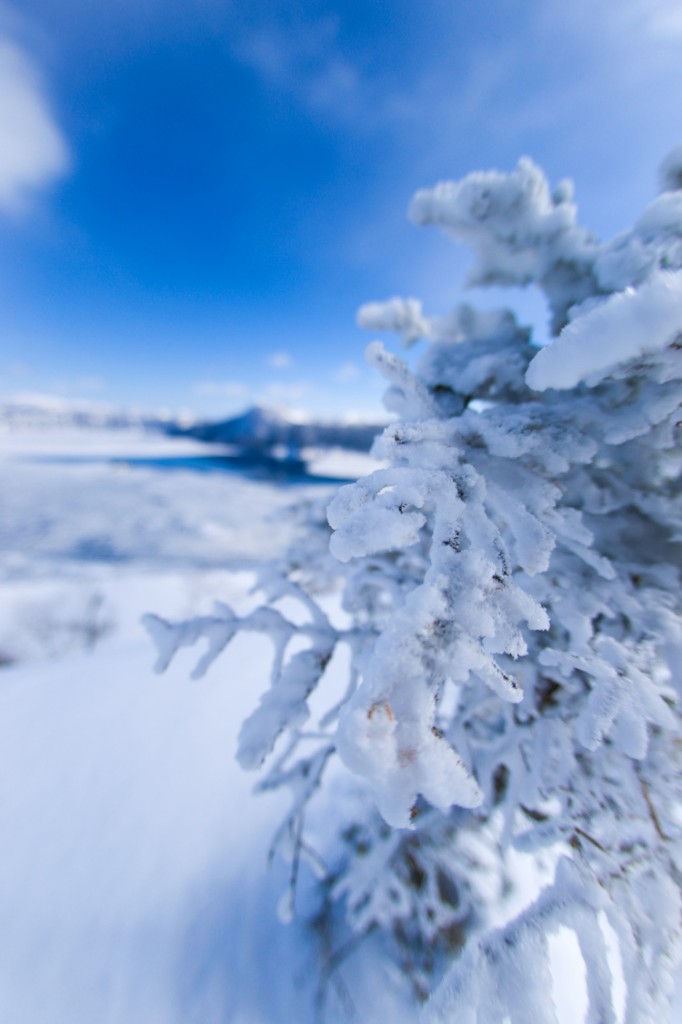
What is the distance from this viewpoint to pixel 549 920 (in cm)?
96

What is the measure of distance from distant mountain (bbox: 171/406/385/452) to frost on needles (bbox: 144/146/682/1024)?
35.9 m

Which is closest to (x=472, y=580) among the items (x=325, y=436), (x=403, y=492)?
(x=403, y=492)

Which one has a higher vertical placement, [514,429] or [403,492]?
[514,429]

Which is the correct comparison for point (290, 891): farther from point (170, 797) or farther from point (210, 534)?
point (210, 534)

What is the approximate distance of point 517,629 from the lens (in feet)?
2.27

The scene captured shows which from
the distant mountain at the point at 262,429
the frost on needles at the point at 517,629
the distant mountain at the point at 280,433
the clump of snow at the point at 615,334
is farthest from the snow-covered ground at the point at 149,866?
the distant mountain at the point at 280,433

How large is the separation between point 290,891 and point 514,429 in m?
1.94

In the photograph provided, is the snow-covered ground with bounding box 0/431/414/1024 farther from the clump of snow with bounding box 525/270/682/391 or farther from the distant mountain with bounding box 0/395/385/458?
the distant mountain with bounding box 0/395/385/458

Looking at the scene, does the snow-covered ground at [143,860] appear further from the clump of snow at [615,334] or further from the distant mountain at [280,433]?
the distant mountain at [280,433]

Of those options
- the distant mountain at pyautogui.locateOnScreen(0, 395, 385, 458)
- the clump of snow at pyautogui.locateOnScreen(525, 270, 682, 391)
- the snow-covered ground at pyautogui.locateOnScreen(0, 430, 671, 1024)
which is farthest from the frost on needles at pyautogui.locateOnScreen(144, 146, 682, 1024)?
the distant mountain at pyautogui.locateOnScreen(0, 395, 385, 458)

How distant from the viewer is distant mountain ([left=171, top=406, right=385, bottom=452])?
1661 inches

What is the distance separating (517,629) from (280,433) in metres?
49.2

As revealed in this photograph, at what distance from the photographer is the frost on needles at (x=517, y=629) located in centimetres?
64

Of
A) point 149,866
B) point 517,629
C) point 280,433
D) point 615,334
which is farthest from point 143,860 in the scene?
point 280,433
